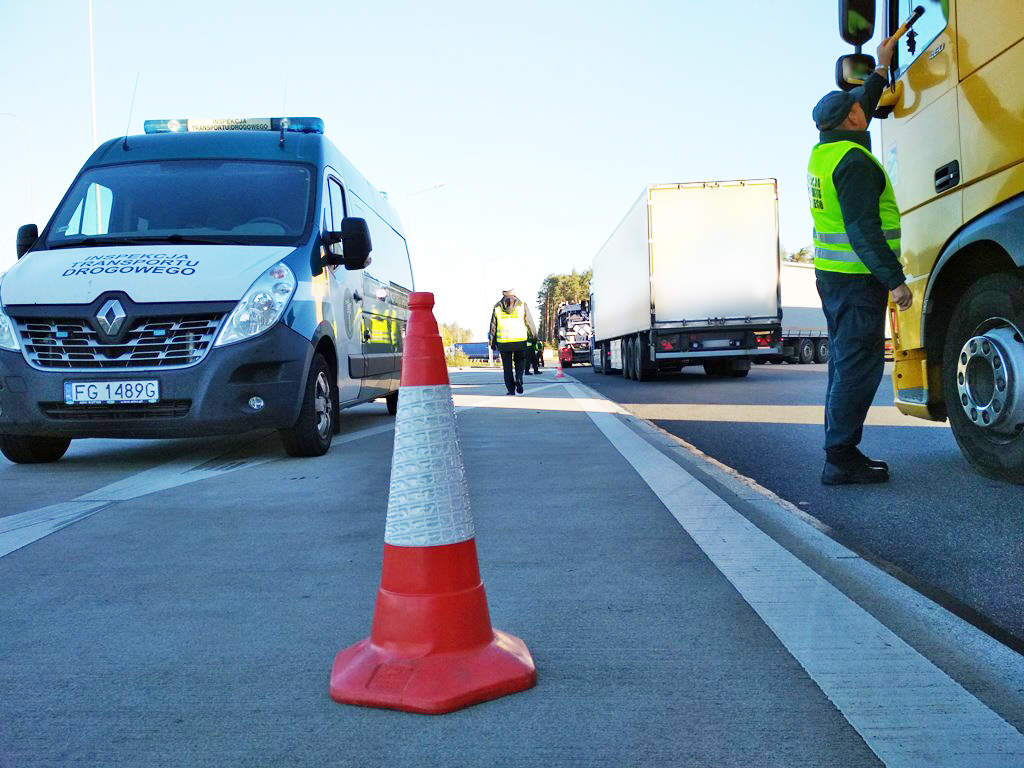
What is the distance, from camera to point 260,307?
6.18 metres

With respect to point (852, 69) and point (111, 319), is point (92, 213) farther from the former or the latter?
point (852, 69)

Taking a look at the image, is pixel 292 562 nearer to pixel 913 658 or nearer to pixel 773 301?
pixel 913 658

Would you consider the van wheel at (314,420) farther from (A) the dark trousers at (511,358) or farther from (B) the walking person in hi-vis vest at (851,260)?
(A) the dark trousers at (511,358)

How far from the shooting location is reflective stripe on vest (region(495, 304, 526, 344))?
1570cm

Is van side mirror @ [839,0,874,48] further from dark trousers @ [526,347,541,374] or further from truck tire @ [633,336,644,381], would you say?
truck tire @ [633,336,644,381]

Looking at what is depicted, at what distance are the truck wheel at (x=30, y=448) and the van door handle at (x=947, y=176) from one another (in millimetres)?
5600

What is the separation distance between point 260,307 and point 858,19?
3.93 m

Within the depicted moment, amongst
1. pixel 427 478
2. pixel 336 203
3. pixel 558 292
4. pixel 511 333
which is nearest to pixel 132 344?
pixel 336 203

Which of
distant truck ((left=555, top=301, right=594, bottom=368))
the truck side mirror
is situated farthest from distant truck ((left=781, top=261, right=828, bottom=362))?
the truck side mirror

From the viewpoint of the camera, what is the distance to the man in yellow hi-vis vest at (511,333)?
15656 millimetres

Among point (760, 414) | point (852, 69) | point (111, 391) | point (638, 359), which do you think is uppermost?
point (852, 69)

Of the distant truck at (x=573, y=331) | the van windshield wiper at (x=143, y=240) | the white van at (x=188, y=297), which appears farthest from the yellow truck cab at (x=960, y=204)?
the distant truck at (x=573, y=331)

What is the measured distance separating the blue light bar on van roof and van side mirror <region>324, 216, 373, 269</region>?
1349 millimetres

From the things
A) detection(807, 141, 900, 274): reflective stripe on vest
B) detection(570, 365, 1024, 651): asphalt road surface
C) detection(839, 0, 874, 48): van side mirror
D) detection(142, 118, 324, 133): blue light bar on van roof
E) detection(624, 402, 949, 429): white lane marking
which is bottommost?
detection(624, 402, 949, 429): white lane marking
